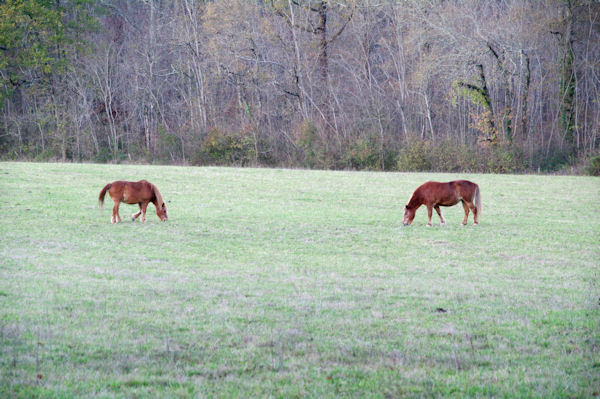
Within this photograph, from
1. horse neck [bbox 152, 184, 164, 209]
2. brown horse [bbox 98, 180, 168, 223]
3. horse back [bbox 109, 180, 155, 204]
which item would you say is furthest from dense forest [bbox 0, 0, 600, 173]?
horse back [bbox 109, 180, 155, 204]

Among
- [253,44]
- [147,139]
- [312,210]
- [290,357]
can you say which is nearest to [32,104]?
[147,139]

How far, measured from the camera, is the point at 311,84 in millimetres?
49625

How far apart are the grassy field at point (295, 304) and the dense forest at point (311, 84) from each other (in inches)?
868

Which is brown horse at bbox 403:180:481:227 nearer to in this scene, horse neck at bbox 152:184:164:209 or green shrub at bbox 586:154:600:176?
horse neck at bbox 152:184:164:209

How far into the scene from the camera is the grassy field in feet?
17.3

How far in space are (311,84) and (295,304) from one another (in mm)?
42509

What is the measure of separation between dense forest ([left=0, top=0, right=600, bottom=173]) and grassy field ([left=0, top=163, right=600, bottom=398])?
22038mm

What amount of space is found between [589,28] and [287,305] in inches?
1648

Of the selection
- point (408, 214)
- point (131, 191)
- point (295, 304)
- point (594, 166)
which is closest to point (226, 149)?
point (594, 166)

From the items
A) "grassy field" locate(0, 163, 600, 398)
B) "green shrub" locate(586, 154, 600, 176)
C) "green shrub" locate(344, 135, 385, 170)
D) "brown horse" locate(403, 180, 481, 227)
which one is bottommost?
"grassy field" locate(0, 163, 600, 398)

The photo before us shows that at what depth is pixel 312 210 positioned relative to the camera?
2250cm

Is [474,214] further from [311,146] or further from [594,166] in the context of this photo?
[311,146]

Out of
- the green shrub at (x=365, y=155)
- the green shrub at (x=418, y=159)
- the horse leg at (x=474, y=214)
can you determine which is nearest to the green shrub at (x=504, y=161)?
the green shrub at (x=418, y=159)

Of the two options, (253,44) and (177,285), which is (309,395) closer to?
(177,285)
